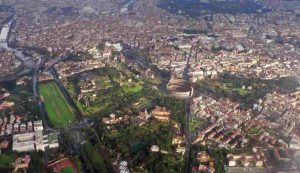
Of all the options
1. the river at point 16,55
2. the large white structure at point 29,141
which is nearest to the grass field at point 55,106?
the large white structure at point 29,141

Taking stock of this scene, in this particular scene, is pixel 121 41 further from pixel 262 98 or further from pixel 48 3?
pixel 48 3

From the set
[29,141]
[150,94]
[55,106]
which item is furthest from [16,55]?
[29,141]

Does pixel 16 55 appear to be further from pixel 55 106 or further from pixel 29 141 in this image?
pixel 29 141

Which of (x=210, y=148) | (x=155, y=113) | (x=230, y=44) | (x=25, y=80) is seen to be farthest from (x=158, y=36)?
(x=210, y=148)

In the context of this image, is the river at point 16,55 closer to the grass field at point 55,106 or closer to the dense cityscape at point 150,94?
the dense cityscape at point 150,94

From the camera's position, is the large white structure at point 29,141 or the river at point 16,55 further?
the river at point 16,55

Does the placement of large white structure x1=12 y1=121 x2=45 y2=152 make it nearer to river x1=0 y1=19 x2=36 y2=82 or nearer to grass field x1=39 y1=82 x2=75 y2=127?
grass field x1=39 y1=82 x2=75 y2=127
